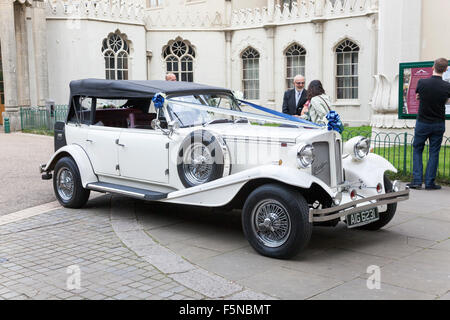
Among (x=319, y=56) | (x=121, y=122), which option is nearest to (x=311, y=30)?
(x=319, y=56)

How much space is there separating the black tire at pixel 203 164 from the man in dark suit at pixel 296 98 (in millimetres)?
3474

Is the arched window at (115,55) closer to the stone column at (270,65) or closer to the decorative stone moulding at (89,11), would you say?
the decorative stone moulding at (89,11)

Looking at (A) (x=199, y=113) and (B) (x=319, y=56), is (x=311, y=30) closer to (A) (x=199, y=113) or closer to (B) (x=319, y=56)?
(B) (x=319, y=56)

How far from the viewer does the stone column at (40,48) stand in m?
21.7

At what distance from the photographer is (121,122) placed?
7582mm

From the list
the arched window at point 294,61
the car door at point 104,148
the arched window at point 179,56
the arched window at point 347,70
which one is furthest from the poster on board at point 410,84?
the arched window at point 179,56

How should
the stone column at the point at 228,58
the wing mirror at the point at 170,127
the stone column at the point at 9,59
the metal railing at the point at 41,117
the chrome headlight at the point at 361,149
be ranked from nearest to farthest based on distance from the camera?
the chrome headlight at the point at 361,149, the wing mirror at the point at 170,127, the metal railing at the point at 41,117, the stone column at the point at 9,59, the stone column at the point at 228,58

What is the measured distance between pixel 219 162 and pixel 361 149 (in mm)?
1716

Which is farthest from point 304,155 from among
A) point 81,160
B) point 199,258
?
point 81,160

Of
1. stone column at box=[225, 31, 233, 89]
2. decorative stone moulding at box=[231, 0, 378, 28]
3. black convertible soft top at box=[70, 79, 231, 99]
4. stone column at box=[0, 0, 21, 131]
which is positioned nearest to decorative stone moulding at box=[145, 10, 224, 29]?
stone column at box=[225, 31, 233, 89]

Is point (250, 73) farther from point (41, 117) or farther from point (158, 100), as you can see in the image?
point (158, 100)

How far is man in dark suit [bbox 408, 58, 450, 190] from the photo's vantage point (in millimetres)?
8492

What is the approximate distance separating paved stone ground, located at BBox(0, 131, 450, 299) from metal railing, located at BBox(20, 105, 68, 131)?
523 inches

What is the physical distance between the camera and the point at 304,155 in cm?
534
